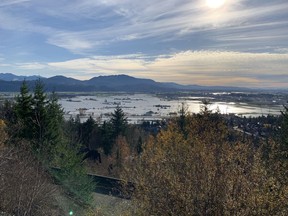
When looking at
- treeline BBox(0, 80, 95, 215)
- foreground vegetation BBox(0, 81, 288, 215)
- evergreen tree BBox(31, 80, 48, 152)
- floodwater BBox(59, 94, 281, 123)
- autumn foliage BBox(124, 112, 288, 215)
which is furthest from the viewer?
floodwater BBox(59, 94, 281, 123)

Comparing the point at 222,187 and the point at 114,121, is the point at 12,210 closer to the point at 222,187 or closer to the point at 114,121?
the point at 222,187

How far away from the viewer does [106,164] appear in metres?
35.8

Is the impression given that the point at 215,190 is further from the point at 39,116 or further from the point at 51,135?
the point at 39,116

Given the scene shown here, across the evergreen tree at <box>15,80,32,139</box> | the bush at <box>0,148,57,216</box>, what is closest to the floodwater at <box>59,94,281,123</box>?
the evergreen tree at <box>15,80,32,139</box>

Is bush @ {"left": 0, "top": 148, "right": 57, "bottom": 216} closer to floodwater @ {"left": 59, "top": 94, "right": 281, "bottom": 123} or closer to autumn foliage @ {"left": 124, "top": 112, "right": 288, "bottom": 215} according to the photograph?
autumn foliage @ {"left": 124, "top": 112, "right": 288, "bottom": 215}

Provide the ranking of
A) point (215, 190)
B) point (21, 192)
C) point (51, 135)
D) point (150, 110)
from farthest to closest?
1. point (150, 110)
2. point (51, 135)
3. point (21, 192)
4. point (215, 190)

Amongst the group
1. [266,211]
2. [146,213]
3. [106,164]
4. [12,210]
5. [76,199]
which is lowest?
[106,164]

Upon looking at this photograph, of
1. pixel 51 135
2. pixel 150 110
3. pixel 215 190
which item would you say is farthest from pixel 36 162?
pixel 150 110

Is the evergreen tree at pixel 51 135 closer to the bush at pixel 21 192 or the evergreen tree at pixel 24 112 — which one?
the evergreen tree at pixel 24 112

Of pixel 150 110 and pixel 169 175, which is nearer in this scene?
pixel 169 175

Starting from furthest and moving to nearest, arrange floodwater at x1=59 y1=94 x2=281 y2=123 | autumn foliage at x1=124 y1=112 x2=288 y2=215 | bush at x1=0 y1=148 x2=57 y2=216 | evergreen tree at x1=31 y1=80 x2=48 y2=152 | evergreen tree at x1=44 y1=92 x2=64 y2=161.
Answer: floodwater at x1=59 y1=94 x2=281 y2=123 < evergreen tree at x1=31 y1=80 x2=48 y2=152 < evergreen tree at x1=44 y1=92 x2=64 y2=161 < bush at x1=0 y1=148 x2=57 y2=216 < autumn foliage at x1=124 y1=112 x2=288 y2=215

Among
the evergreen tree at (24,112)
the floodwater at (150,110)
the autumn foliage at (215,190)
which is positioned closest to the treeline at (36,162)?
the evergreen tree at (24,112)

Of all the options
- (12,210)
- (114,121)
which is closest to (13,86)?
(114,121)

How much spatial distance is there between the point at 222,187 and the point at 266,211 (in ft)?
3.16
